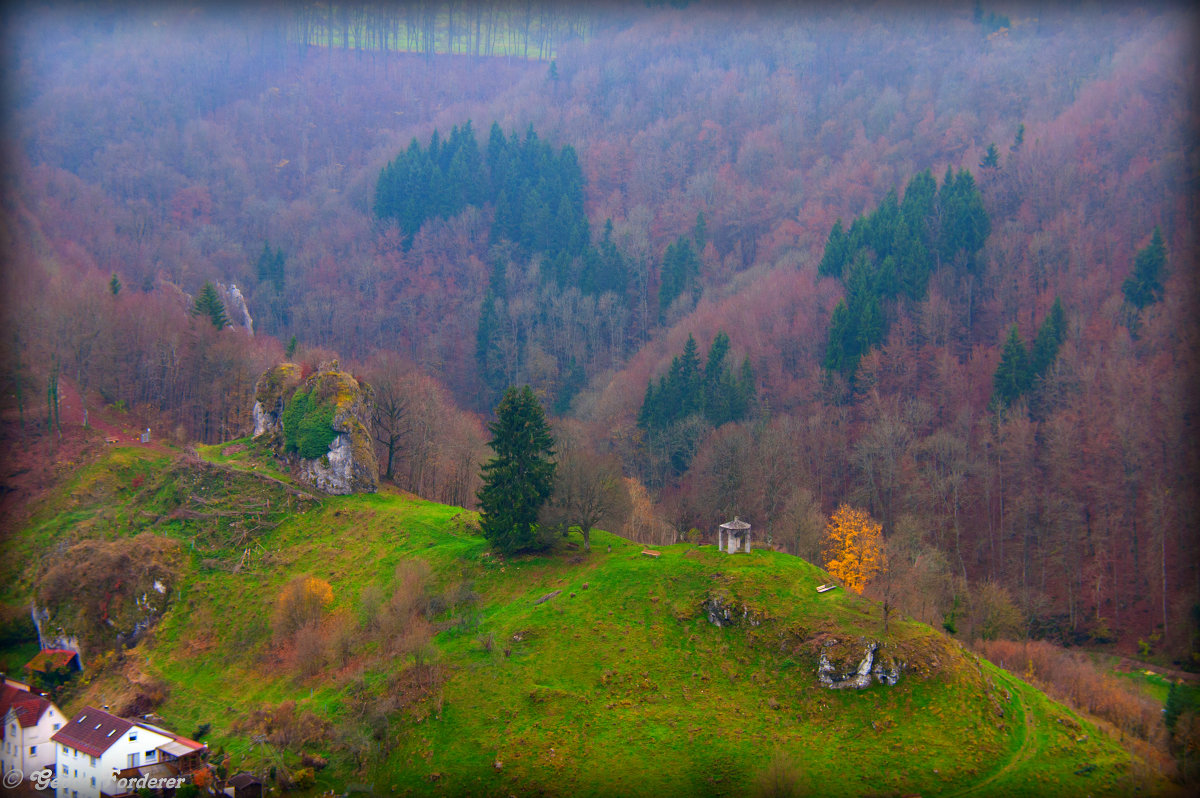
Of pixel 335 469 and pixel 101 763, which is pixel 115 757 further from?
pixel 335 469

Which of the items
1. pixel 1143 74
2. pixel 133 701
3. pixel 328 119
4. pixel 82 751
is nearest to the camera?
pixel 82 751

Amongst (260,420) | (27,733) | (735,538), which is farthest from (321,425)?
(735,538)

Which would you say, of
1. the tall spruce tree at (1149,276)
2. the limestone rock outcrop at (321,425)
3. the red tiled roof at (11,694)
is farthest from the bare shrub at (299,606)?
the tall spruce tree at (1149,276)

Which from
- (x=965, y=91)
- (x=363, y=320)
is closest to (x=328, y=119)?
(x=363, y=320)

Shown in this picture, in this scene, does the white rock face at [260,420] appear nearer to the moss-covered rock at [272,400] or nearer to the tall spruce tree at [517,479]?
the moss-covered rock at [272,400]

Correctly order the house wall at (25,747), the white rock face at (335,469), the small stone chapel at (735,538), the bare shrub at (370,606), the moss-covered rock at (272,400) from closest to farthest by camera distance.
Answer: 1. the house wall at (25,747)
2. the bare shrub at (370,606)
3. the small stone chapel at (735,538)
4. the white rock face at (335,469)
5. the moss-covered rock at (272,400)

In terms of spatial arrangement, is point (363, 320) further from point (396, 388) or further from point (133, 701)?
point (133, 701)

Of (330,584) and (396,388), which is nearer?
(330,584)
